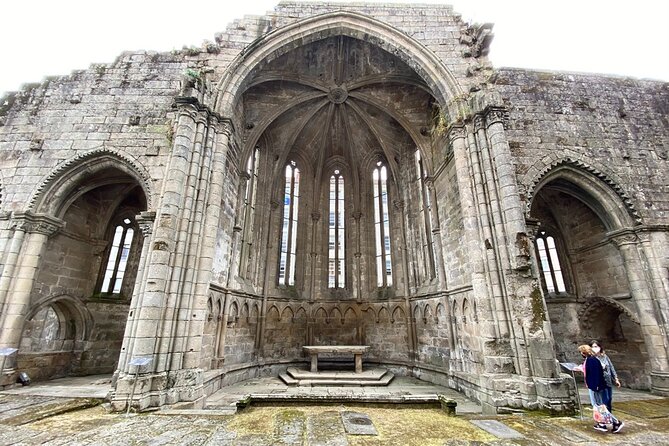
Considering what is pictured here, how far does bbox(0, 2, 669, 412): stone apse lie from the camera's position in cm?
641

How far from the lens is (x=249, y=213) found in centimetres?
1071

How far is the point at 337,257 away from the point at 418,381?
5.49 m

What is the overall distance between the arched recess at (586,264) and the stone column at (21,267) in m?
13.1

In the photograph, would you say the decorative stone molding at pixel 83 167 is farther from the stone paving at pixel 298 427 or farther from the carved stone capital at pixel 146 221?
the stone paving at pixel 298 427

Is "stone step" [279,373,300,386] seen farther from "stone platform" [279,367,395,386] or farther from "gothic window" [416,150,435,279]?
"gothic window" [416,150,435,279]

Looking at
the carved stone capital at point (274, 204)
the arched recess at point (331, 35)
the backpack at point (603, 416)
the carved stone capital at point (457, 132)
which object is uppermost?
the arched recess at point (331, 35)

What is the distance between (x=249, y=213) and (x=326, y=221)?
361 centimetres

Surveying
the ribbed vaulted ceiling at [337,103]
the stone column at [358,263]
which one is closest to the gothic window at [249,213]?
the ribbed vaulted ceiling at [337,103]

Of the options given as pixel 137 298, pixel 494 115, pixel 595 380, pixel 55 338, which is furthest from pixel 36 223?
pixel 595 380

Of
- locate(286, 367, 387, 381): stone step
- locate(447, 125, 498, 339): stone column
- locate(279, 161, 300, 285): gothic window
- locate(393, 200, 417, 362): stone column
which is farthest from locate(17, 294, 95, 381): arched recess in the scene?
locate(447, 125, 498, 339): stone column

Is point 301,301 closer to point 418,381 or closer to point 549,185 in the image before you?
point 418,381

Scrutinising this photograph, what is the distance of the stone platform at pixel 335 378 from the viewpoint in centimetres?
823

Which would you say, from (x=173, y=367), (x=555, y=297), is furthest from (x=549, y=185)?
(x=173, y=367)

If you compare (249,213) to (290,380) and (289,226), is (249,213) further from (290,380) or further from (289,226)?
(290,380)
